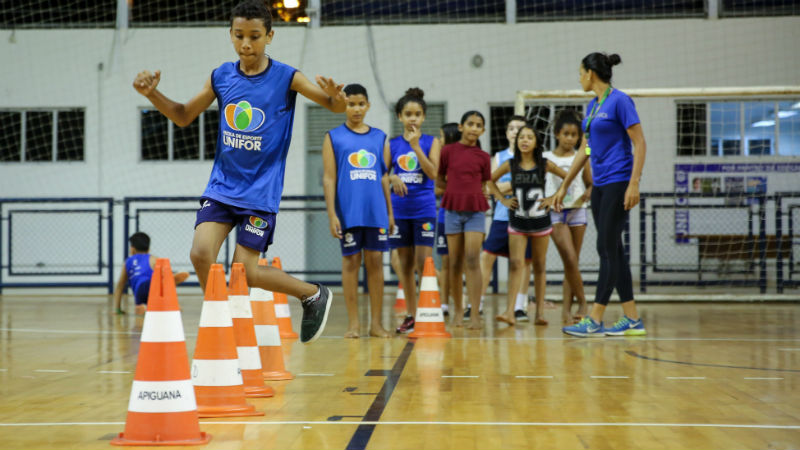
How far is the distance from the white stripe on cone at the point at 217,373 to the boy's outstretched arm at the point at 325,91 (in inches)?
48.4

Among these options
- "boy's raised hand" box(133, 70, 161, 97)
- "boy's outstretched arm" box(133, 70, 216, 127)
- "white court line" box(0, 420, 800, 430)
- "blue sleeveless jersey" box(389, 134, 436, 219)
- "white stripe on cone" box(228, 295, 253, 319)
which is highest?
"boy's raised hand" box(133, 70, 161, 97)

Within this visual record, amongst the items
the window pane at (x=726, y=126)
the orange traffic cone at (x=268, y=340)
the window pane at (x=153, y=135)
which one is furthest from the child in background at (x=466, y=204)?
the window pane at (x=153, y=135)

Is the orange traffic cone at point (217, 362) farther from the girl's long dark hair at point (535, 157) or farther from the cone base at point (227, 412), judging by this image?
the girl's long dark hair at point (535, 157)

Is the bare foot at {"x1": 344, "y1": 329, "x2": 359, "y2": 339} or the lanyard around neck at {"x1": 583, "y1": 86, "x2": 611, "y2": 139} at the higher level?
the lanyard around neck at {"x1": 583, "y1": 86, "x2": 611, "y2": 139}

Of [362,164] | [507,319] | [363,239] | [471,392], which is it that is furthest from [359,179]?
[471,392]

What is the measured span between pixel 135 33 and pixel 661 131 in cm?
985

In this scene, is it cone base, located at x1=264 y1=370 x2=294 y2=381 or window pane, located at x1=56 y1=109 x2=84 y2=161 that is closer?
cone base, located at x1=264 y1=370 x2=294 y2=381

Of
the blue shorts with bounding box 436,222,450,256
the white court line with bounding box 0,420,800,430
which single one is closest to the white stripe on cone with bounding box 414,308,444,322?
the blue shorts with bounding box 436,222,450,256

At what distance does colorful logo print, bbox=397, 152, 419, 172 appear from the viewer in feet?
20.8

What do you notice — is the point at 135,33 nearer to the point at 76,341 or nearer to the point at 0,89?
the point at 0,89

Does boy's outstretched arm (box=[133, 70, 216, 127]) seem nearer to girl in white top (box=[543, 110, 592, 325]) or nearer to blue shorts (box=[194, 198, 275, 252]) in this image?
blue shorts (box=[194, 198, 275, 252])

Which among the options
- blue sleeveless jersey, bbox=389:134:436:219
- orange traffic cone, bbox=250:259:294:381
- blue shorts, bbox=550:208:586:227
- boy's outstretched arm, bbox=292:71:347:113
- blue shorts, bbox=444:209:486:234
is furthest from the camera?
blue shorts, bbox=550:208:586:227

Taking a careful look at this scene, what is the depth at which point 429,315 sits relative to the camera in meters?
5.74

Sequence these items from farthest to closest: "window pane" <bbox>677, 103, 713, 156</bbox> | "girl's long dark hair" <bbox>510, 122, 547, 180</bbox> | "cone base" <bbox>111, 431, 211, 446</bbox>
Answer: "window pane" <bbox>677, 103, 713, 156</bbox> → "girl's long dark hair" <bbox>510, 122, 547, 180</bbox> → "cone base" <bbox>111, 431, 211, 446</bbox>
